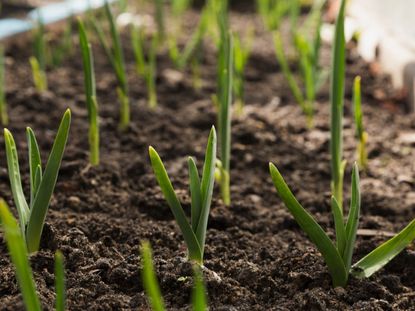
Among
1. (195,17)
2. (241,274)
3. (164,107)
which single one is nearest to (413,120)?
(164,107)

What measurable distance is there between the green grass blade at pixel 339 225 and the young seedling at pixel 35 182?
1.45ft

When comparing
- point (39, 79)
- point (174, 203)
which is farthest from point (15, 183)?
point (39, 79)

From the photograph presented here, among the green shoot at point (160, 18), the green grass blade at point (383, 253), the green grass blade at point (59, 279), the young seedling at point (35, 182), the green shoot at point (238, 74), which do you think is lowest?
the green grass blade at point (383, 253)

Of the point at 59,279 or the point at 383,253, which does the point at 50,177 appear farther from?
the point at 383,253

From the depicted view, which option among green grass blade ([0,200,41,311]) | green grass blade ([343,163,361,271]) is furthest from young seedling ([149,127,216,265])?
green grass blade ([0,200,41,311])

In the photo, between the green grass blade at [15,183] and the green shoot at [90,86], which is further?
the green shoot at [90,86]

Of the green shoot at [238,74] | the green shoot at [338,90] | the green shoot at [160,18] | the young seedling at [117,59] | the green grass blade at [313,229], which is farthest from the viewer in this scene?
the green shoot at [160,18]

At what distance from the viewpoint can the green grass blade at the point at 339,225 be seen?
112 cm

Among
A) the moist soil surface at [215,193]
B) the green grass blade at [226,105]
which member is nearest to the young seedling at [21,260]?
the moist soil surface at [215,193]

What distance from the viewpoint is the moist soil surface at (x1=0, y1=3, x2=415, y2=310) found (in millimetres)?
1194

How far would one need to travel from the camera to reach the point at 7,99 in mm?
Answer: 2369

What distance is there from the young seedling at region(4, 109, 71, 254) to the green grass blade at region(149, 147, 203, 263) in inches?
6.4

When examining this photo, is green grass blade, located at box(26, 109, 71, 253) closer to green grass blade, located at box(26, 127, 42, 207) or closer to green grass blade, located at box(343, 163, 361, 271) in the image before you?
green grass blade, located at box(26, 127, 42, 207)

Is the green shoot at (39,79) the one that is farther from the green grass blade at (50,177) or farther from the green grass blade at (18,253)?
the green grass blade at (18,253)
